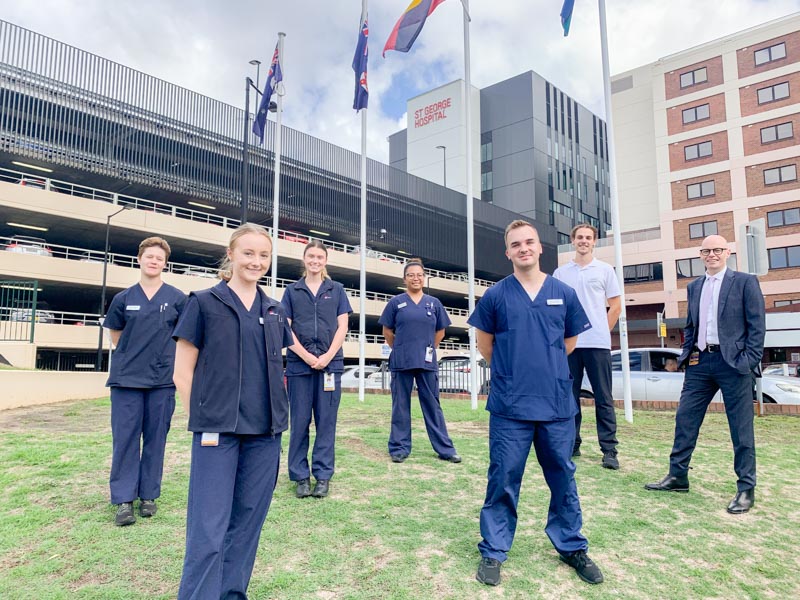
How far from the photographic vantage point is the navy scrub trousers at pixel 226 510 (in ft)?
7.69

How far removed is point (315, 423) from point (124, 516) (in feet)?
5.02

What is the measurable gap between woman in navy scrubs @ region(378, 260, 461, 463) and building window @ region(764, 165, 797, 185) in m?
42.8

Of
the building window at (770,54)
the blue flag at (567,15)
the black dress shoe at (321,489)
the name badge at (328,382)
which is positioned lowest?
the black dress shoe at (321,489)

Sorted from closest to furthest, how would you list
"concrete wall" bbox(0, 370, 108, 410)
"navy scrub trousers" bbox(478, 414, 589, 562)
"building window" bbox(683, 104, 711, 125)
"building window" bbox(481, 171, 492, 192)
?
"navy scrub trousers" bbox(478, 414, 589, 562)
"concrete wall" bbox(0, 370, 108, 410)
"building window" bbox(683, 104, 711, 125)
"building window" bbox(481, 171, 492, 192)

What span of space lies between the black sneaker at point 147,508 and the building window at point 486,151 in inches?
2358

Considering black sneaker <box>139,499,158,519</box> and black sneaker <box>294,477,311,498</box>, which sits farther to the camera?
black sneaker <box>294,477,311,498</box>

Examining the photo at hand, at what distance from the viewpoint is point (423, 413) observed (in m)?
5.62

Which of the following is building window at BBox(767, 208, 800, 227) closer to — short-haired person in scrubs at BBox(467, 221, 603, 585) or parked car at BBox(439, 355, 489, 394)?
parked car at BBox(439, 355, 489, 394)

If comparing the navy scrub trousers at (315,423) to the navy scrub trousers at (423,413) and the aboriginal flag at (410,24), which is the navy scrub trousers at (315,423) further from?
the aboriginal flag at (410,24)

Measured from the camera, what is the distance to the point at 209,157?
34.5m

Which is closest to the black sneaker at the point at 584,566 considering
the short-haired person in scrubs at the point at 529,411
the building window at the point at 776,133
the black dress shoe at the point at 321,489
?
the short-haired person in scrubs at the point at 529,411

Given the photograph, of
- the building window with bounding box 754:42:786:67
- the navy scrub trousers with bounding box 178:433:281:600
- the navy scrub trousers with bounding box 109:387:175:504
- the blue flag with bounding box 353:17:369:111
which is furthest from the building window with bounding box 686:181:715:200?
the navy scrub trousers with bounding box 178:433:281:600

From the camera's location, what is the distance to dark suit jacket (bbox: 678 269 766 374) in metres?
4.17

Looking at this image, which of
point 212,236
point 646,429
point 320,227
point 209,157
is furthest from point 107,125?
point 646,429
